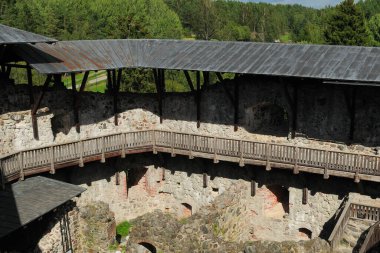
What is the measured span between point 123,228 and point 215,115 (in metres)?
8.38

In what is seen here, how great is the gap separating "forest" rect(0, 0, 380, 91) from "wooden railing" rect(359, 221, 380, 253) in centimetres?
3097

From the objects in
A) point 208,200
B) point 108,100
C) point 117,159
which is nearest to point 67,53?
point 108,100

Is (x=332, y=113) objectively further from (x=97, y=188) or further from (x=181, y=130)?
(x=97, y=188)

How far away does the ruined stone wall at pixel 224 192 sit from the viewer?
2409 centimetres

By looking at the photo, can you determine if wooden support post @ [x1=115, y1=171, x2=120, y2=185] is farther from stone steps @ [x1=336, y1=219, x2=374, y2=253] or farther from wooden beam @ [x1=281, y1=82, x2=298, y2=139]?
stone steps @ [x1=336, y1=219, x2=374, y2=253]

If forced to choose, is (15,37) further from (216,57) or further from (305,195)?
(305,195)

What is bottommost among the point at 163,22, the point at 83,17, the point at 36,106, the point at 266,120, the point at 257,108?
the point at 266,120

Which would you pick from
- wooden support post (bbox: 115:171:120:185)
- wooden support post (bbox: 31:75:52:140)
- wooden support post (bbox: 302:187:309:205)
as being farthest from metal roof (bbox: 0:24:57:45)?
wooden support post (bbox: 302:187:309:205)

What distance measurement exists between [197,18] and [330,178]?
294 ft

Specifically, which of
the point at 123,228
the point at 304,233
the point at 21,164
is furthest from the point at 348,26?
the point at 21,164

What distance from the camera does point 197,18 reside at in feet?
357

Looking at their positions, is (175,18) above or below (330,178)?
above

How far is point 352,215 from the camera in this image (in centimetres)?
2138

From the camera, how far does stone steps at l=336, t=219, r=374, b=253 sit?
67.6 ft
